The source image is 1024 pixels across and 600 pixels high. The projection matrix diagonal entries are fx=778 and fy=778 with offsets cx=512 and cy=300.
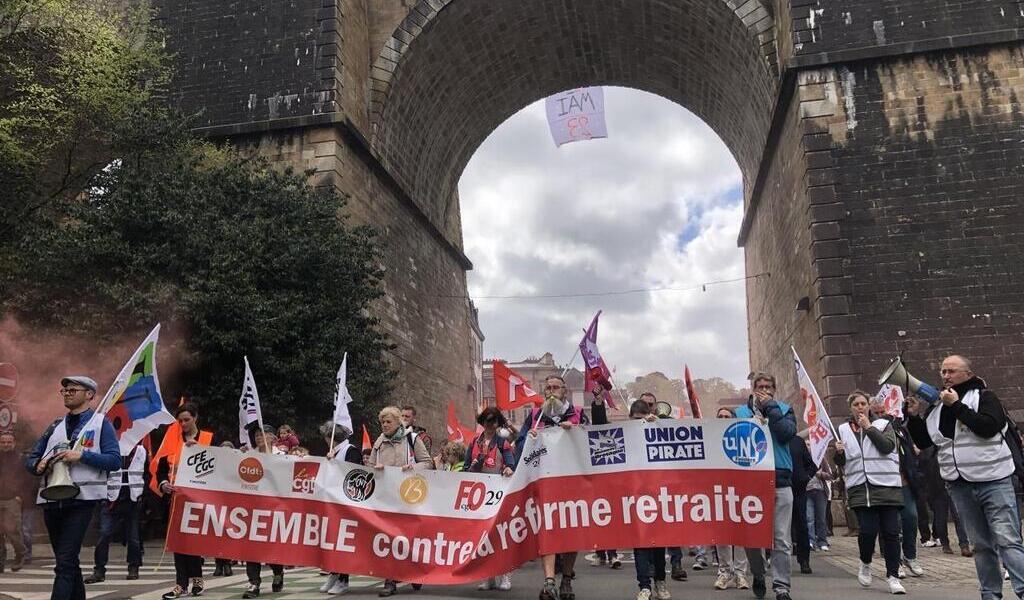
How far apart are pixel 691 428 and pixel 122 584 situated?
6187 mm

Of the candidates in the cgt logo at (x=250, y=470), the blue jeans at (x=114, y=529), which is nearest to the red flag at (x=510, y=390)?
the blue jeans at (x=114, y=529)

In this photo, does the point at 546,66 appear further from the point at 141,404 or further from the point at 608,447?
the point at 141,404

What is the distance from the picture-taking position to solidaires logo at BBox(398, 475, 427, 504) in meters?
7.16

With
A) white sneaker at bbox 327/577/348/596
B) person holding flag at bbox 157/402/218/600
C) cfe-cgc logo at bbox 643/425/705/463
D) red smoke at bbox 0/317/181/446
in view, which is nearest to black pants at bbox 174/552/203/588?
person holding flag at bbox 157/402/218/600

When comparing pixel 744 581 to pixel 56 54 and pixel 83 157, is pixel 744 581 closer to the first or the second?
pixel 83 157

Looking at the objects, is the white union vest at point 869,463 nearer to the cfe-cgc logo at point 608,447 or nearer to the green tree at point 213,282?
the cfe-cgc logo at point 608,447

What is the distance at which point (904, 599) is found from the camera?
642cm

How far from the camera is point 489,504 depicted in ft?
22.8

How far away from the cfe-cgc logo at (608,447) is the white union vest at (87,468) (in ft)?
12.4

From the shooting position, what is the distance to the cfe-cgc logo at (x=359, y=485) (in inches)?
285

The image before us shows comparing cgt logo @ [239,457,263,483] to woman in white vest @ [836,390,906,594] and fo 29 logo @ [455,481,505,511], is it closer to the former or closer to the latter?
fo 29 logo @ [455,481,505,511]

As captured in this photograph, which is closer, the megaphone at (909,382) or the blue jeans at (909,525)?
the megaphone at (909,382)

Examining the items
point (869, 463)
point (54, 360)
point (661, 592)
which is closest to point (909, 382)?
point (869, 463)

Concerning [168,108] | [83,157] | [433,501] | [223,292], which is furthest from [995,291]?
[83,157]
